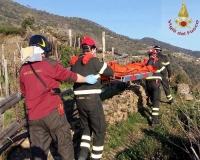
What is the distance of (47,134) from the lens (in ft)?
12.7

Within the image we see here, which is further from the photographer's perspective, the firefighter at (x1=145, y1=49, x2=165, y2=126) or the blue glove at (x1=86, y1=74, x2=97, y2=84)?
the firefighter at (x1=145, y1=49, x2=165, y2=126)

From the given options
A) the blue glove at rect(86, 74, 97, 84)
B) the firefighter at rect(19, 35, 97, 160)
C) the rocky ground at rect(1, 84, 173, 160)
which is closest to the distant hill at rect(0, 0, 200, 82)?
the rocky ground at rect(1, 84, 173, 160)

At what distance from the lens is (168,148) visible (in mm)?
5809

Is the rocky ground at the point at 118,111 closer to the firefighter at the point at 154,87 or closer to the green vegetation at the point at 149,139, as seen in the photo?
the green vegetation at the point at 149,139

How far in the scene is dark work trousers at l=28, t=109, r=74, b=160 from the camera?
3.72 metres

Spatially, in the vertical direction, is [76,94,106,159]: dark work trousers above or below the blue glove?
below

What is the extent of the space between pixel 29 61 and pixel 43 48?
273mm

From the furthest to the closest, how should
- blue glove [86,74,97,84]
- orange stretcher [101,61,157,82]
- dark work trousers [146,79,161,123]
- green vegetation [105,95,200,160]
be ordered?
1. dark work trousers [146,79,161,123]
2. orange stretcher [101,61,157,82]
3. green vegetation [105,95,200,160]
4. blue glove [86,74,97,84]

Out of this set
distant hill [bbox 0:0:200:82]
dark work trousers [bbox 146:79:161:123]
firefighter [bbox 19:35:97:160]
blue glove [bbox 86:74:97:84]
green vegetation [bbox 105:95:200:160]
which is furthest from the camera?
distant hill [bbox 0:0:200:82]

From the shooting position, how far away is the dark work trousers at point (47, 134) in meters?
3.72

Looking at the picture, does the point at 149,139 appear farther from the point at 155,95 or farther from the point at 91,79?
the point at 91,79

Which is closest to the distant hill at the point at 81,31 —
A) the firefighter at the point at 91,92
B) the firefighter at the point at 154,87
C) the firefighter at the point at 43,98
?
the firefighter at the point at 154,87

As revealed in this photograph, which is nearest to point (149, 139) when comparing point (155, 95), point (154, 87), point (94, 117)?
point (155, 95)

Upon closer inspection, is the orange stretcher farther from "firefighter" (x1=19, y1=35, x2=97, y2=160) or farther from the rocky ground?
"firefighter" (x1=19, y1=35, x2=97, y2=160)
